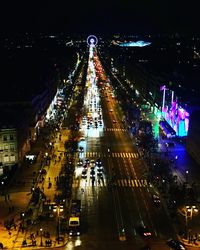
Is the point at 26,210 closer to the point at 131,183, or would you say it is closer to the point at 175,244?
the point at 131,183

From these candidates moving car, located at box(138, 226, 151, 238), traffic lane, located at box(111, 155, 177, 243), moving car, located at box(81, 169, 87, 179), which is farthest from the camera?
moving car, located at box(81, 169, 87, 179)

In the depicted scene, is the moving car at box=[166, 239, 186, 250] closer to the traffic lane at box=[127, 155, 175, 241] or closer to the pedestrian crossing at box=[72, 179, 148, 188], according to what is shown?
the traffic lane at box=[127, 155, 175, 241]

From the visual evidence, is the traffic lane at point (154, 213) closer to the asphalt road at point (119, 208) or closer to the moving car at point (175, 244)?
the asphalt road at point (119, 208)

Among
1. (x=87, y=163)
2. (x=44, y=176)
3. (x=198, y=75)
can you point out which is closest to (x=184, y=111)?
(x=87, y=163)

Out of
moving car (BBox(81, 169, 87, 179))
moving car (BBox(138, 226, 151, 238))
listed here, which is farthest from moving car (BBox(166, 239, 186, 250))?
moving car (BBox(81, 169, 87, 179))

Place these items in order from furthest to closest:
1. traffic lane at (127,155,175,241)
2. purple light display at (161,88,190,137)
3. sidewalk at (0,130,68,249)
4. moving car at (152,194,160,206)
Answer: purple light display at (161,88,190,137) < moving car at (152,194,160,206) < traffic lane at (127,155,175,241) < sidewalk at (0,130,68,249)

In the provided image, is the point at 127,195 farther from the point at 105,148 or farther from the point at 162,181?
the point at 105,148

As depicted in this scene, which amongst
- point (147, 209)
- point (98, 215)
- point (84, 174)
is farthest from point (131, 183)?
point (98, 215)

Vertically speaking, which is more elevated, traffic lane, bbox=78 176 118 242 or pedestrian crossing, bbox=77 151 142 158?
traffic lane, bbox=78 176 118 242
